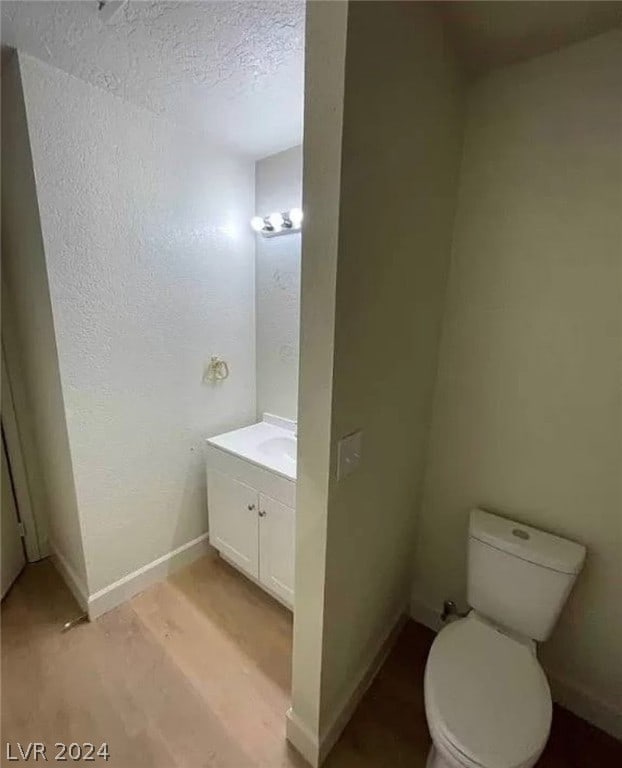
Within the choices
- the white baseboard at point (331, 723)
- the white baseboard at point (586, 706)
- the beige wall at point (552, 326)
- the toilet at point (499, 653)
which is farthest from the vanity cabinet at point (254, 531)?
the white baseboard at point (586, 706)

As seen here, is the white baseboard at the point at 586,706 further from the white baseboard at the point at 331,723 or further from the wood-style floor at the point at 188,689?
the white baseboard at the point at 331,723

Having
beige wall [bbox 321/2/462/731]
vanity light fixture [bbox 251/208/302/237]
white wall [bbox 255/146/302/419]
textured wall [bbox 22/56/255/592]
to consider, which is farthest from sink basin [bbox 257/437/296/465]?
vanity light fixture [bbox 251/208/302/237]

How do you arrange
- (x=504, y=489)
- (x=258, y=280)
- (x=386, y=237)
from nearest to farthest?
(x=386, y=237) < (x=504, y=489) < (x=258, y=280)

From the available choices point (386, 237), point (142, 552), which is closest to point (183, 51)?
point (386, 237)

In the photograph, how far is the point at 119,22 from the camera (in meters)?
1.12

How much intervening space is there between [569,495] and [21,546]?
265cm

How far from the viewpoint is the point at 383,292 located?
107cm

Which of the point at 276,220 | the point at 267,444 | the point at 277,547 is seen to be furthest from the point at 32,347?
the point at 277,547

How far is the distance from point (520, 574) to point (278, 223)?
188 centimetres

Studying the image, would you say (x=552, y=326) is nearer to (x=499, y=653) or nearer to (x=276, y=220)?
(x=499, y=653)

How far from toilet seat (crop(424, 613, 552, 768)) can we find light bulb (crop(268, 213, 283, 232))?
1.94 m

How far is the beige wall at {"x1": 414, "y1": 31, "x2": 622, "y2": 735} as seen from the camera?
1150 millimetres

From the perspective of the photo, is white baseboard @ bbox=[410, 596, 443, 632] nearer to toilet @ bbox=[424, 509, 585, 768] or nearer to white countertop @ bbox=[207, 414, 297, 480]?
toilet @ bbox=[424, 509, 585, 768]

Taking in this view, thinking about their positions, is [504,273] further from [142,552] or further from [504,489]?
[142,552]
